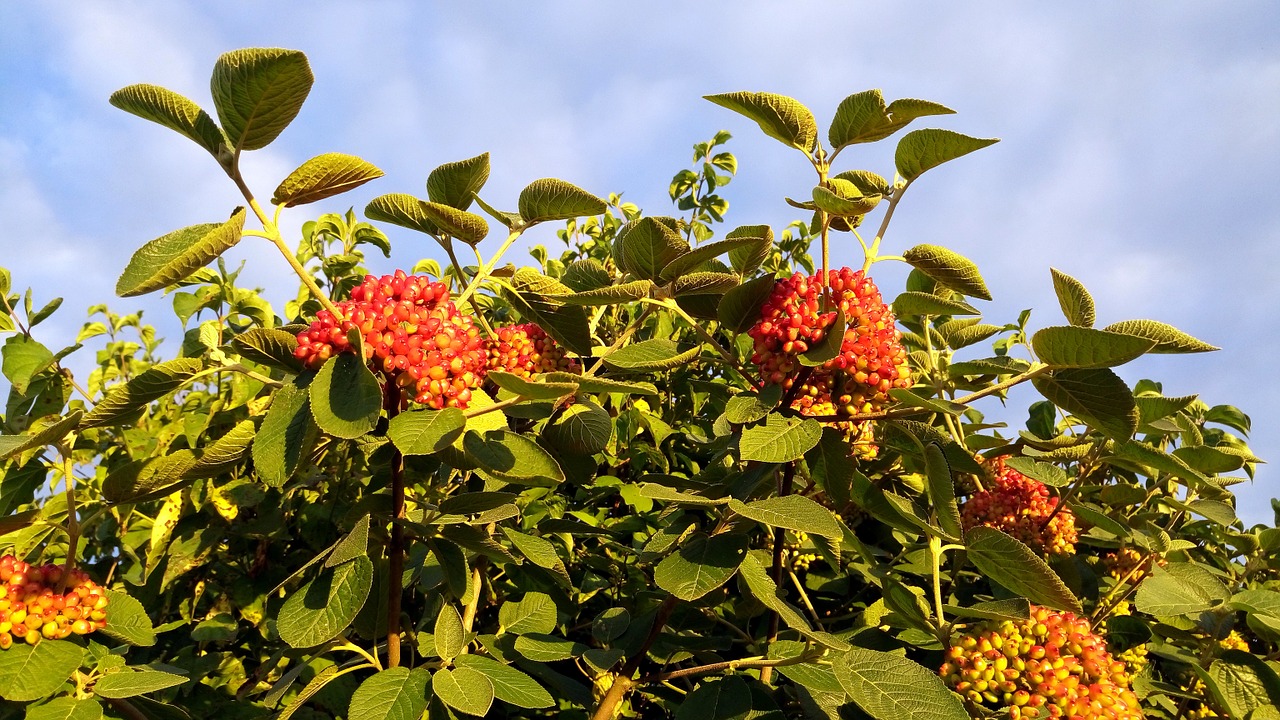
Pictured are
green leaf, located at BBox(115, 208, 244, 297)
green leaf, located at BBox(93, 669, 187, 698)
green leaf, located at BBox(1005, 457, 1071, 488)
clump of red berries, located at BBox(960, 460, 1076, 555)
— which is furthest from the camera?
clump of red berries, located at BBox(960, 460, 1076, 555)

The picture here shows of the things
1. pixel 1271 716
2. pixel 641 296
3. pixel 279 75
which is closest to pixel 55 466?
pixel 279 75

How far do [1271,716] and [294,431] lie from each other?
2493 mm

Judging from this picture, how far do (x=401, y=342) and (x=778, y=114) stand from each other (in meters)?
0.94

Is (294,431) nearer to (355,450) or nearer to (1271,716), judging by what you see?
(355,450)

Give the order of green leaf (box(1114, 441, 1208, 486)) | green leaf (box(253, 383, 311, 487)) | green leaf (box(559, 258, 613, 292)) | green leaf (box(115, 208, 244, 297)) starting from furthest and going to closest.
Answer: green leaf (box(559, 258, 613, 292)), green leaf (box(1114, 441, 1208, 486)), green leaf (box(253, 383, 311, 487)), green leaf (box(115, 208, 244, 297))

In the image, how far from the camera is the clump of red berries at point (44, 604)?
187cm

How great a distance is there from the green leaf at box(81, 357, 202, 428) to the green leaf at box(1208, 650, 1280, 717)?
8.52ft

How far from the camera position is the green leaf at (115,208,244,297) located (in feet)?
4.67

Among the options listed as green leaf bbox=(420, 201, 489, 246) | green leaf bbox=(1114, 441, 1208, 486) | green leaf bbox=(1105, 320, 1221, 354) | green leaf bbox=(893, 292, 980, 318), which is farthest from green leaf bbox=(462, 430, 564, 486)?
green leaf bbox=(1114, 441, 1208, 486)

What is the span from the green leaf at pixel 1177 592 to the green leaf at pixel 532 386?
169cm

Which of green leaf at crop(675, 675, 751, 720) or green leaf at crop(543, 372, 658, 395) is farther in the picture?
green leaf at crop(675, 675, 751, 720)

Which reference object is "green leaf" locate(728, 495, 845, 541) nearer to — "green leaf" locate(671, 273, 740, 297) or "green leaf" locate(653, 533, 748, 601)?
"green leaf" locate(653, 533, 748, 601)

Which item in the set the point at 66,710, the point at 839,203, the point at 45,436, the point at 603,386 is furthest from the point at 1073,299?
the point at 66,710

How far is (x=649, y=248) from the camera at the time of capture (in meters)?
1.94
